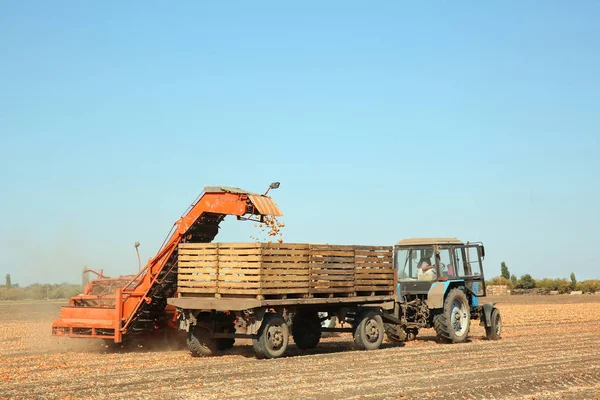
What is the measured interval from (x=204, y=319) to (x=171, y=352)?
1728 millimetres

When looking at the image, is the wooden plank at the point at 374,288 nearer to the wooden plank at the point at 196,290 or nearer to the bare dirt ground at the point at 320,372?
the bare dirt ground at the point at 320,372

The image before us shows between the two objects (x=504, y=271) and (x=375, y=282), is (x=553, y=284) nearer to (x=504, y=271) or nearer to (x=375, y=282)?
(x=504, y=271)

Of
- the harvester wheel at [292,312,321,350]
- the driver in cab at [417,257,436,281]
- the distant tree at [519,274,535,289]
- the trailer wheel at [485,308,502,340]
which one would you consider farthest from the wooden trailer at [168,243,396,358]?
the distant tree at [519,274,535,289]

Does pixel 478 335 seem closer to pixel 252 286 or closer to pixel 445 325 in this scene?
pixel 445 325

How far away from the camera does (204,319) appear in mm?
17031

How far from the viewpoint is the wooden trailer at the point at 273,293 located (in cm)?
1579

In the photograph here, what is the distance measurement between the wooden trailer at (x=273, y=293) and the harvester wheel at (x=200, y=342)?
2cm

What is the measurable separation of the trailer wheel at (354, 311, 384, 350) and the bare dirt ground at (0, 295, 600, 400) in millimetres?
482

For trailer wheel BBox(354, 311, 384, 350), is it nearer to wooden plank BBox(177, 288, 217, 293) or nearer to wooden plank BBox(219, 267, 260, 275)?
wooden plank BBox(219, 267, 260, 275)

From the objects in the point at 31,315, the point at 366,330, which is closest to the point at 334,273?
the point at 366,330

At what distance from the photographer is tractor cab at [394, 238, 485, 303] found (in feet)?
66.9

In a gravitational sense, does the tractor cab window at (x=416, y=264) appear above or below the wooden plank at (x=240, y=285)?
above

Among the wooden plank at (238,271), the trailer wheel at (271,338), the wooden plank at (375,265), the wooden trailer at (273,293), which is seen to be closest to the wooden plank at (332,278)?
the wooden trailer at (273,293)

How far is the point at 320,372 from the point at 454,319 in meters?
7.52
